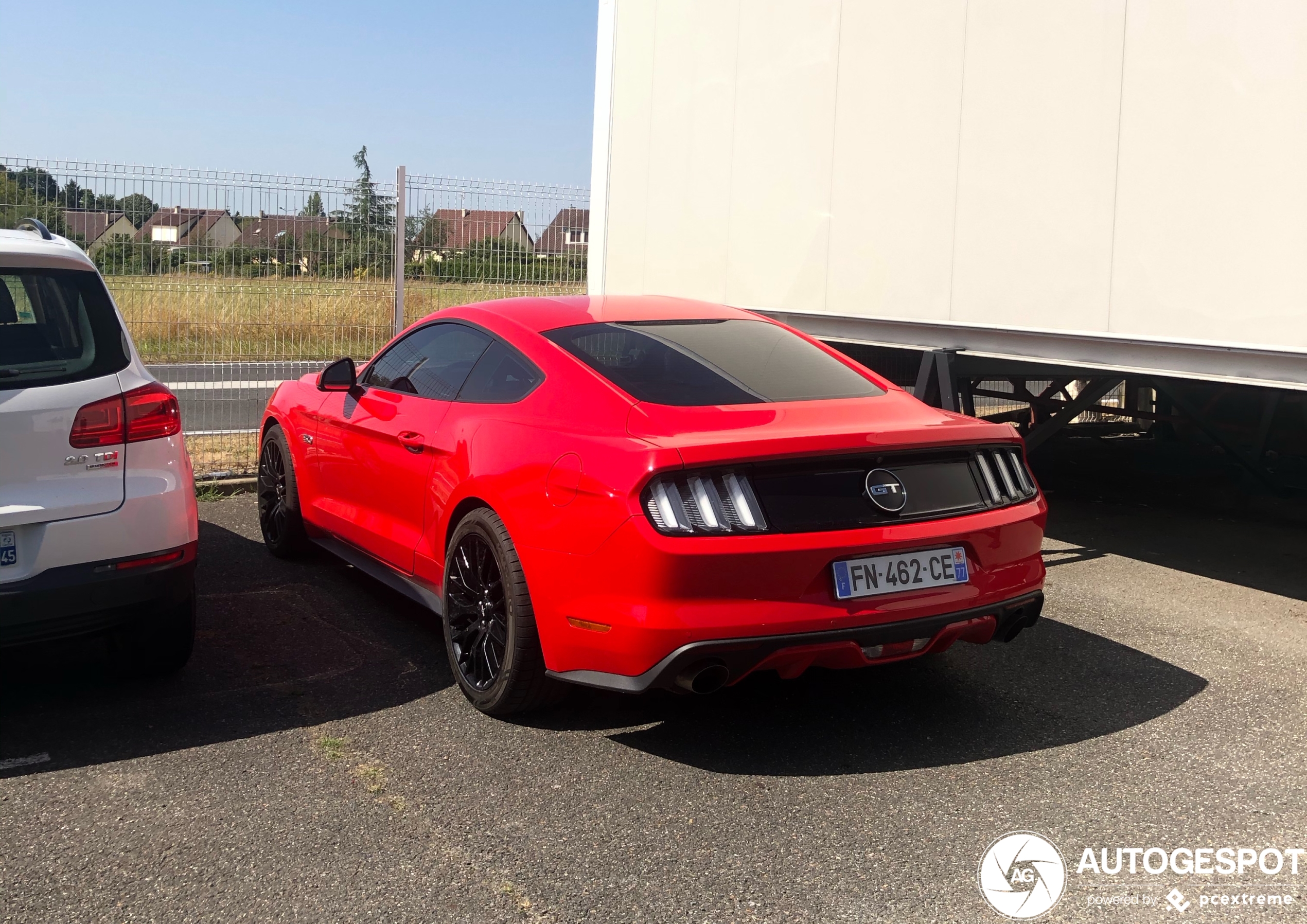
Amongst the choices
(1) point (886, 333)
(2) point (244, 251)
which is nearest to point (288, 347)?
(2) point (244, 251)

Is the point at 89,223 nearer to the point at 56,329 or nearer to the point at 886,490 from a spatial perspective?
the point at 56,329

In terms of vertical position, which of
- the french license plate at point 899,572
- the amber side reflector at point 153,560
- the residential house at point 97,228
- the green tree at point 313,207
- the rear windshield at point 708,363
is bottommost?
the amber side reflector at point 153,560

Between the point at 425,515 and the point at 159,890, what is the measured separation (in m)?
1.88

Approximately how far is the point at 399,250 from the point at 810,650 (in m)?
7.56

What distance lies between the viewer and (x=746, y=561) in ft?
11.4

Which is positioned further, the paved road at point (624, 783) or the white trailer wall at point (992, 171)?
the white trailer wall at point (992, 171)

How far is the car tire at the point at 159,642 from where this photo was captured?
168 inches

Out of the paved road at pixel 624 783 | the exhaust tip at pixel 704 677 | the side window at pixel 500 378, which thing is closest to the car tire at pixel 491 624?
the paved road at pixel 624 783

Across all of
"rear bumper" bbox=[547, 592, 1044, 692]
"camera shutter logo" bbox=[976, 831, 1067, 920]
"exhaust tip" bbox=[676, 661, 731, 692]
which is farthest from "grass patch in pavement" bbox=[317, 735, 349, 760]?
"camera shutter logo" bbox=[976, 831, 1067, 920]

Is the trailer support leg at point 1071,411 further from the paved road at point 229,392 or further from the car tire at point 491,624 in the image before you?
the paved road at point 229,392

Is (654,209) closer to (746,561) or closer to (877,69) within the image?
(877,69)

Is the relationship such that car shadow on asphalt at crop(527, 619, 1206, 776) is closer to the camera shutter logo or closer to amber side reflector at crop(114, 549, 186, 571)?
the camera shutter logo

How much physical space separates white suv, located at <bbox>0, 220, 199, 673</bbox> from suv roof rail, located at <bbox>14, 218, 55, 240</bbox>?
0.31m

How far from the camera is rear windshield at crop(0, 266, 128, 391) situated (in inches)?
153
